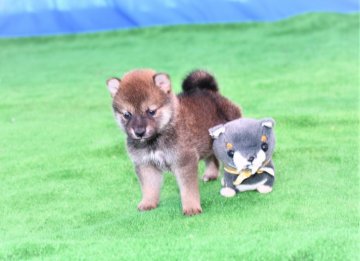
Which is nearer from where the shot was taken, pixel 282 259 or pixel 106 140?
pixel 282 259

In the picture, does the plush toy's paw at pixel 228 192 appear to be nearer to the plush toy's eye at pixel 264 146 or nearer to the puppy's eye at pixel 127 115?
the plush toy's eye at pixel 264 146

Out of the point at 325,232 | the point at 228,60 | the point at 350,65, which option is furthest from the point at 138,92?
the point at 228,60

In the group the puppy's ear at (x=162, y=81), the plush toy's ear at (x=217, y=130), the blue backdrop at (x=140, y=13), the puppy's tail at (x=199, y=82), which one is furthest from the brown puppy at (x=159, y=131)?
the blue backdrop at (x=140, y=13)

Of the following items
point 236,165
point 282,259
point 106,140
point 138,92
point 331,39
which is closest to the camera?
point 282,259

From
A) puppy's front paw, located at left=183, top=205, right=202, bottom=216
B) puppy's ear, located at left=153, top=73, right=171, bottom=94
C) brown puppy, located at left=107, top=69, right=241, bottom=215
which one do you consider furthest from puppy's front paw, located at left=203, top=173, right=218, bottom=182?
puppy's ear, located at left=153, top=73, right=171, bottom=94

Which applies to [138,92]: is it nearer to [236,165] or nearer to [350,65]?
[236,165]

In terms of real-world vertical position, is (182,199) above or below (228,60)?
above

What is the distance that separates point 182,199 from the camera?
13.7ft

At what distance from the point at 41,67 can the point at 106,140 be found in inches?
189

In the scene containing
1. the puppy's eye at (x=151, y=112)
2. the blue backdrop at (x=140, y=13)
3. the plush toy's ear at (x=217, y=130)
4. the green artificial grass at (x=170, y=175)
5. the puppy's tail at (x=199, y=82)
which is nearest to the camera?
the green artificial grass at (x=170, y=175)

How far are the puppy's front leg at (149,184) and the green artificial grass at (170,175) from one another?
85mm

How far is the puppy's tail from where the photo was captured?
16.0 ft

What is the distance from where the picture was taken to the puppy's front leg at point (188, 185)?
4141mm

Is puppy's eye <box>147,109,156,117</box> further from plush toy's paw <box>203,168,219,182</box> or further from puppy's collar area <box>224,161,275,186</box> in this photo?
plush toy's paw <box>203,168,219,182</box>
